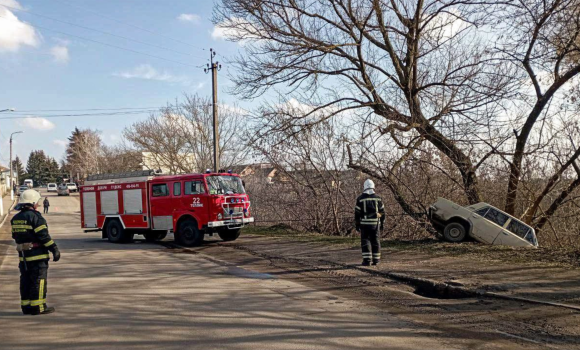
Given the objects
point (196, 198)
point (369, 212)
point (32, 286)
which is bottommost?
point (32, 286)

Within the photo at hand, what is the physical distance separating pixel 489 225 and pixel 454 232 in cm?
92

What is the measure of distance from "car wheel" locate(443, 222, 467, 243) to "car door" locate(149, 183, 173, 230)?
897 centimetres

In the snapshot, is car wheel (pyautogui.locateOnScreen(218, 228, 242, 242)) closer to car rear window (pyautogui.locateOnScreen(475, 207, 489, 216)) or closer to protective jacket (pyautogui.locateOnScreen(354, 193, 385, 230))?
protective jacket (pyautogui.locateOnScreen(354, 193, 385, 230))

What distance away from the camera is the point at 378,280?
9.36 m

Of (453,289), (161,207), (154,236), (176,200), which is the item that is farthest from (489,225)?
(154,236)

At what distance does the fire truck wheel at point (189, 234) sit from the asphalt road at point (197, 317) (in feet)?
16.2

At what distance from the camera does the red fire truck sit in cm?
1588

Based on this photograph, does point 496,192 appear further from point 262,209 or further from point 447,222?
point 262,209

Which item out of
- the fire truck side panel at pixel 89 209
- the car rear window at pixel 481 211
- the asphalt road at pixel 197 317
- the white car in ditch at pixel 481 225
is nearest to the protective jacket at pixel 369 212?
the asphalt road at pixel 197 317

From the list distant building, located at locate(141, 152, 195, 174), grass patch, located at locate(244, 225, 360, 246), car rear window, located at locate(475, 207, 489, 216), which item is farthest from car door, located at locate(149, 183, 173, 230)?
distant building, located at locate(141, 152, 195, 174)

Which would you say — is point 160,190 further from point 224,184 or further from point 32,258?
point 32,258

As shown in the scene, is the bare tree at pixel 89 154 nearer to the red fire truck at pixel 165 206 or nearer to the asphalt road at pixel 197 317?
the red fire truck at pixel 165 206

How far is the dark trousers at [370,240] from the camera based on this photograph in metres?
10.4

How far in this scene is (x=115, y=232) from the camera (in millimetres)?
18578
